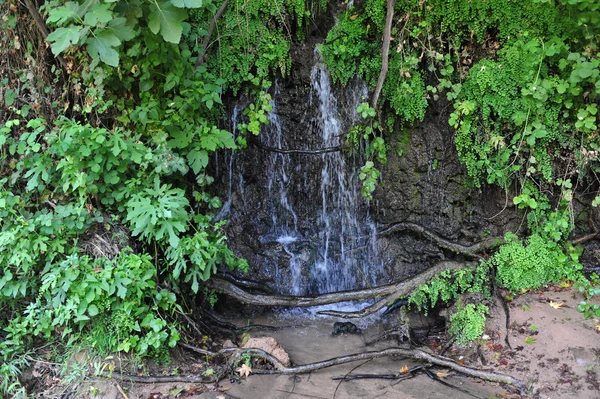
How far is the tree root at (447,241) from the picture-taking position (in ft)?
17.9

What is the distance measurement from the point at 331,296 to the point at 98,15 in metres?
3.56

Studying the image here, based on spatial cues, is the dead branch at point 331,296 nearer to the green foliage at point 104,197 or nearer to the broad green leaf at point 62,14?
the green foliage at point 104,197

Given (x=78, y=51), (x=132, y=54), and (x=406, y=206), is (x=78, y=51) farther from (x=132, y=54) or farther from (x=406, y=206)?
(x=406, y=206)

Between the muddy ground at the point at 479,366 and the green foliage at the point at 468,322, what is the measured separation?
9cm

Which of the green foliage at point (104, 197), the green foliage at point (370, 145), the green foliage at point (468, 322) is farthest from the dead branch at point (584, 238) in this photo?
the green foliage at point (104, 197)

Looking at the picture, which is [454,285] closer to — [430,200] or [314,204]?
[430,200]

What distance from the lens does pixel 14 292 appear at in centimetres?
416

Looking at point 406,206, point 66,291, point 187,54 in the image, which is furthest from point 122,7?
point 406,206

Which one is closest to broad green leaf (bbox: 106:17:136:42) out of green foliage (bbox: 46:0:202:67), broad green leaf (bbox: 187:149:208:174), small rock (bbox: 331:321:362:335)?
green foliage (bbox: 46:0:202:67)

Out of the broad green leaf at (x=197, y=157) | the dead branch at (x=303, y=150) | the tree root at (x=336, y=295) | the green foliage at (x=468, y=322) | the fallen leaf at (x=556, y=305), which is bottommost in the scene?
the green foliage at (x=468, y=322)

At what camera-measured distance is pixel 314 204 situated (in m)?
6.58

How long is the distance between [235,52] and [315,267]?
2920mm

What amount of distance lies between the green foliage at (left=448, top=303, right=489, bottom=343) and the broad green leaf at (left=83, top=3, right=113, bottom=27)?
415 cm

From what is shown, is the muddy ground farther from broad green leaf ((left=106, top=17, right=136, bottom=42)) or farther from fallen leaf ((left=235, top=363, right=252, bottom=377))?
broad green leaf ((left=106, top=17, right=136, bottom=42))
